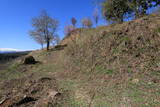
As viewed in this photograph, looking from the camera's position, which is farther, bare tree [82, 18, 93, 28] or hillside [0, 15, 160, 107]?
bare tree [82, 18, 93, 28]

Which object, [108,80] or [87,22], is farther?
[87,22]

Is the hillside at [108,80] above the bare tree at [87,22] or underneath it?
underneath

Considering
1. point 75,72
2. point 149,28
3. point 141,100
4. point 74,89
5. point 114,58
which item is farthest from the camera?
point 149,28

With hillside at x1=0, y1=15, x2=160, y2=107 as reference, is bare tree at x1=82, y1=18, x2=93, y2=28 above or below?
above

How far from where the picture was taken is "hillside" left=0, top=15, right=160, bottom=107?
357cm

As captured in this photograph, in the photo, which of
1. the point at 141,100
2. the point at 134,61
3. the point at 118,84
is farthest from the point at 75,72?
the point at 141,100

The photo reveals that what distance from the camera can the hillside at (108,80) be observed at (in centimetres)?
357

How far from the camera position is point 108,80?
16.7 ft

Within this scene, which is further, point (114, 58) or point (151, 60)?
point (114, 58)

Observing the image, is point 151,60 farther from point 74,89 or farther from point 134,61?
point 74,89

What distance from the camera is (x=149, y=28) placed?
25.0 feet

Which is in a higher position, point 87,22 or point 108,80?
point 87,22

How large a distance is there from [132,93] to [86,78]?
106 inches

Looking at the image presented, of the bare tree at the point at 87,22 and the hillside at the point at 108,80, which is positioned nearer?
the hillside at the point at 108,80
